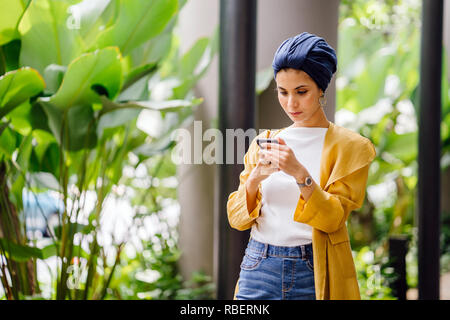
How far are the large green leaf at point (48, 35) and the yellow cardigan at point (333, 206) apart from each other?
3.12 ft

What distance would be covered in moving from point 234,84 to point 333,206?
640mm

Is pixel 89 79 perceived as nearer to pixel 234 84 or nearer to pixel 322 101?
pixel 234 84

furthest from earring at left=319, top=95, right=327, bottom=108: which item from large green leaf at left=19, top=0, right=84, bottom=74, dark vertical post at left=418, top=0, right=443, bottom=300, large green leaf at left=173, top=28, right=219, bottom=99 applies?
dark vertical post at left=418, top=0, right=443, bottom=300

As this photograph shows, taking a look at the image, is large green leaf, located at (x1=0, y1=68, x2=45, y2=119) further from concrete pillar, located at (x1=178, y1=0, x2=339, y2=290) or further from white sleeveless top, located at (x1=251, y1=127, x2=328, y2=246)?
white sleeveless top, located at (x1=251, y1=127, x2=328, y2=246)

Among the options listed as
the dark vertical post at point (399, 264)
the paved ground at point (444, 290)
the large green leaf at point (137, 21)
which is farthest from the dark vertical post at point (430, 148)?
the large green leaf at point (137, 21)

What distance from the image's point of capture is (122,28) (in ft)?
4.80

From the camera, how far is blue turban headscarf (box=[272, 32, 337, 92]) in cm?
65

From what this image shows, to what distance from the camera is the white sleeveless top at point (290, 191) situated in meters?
0.68

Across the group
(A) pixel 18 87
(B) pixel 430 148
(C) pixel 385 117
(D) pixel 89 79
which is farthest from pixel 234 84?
(C) pixel 385 117

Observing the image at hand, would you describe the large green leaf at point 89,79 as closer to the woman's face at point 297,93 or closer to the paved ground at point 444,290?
the woman's face at point 297,93

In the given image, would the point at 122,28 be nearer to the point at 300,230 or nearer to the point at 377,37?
the point at 300,230

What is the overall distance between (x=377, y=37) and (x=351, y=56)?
99cm

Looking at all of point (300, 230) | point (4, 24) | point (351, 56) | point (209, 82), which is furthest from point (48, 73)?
point (351, 56)

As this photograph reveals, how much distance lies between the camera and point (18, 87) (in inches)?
50.9
